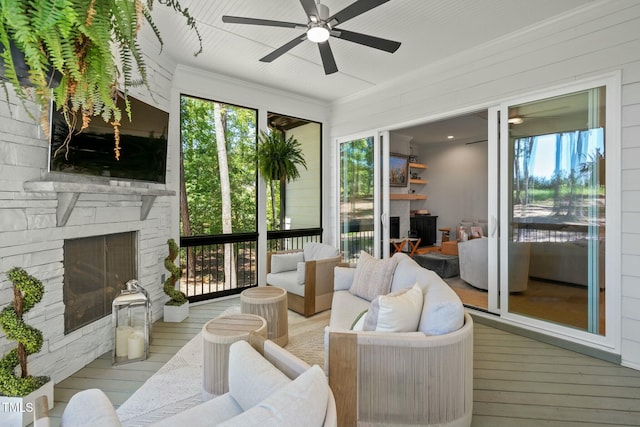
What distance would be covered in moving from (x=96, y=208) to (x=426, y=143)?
8.62 meters

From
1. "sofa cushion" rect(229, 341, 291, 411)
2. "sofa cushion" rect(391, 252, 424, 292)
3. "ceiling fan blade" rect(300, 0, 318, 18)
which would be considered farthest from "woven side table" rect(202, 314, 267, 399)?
"ceiling fan blade" rect(300, 0, 318, 18)

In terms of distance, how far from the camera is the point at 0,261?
2.07 m

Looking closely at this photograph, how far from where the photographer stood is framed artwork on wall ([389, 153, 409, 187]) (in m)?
7.98

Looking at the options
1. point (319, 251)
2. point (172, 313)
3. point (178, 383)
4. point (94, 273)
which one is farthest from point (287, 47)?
point (172, 313)

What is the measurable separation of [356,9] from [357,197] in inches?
134

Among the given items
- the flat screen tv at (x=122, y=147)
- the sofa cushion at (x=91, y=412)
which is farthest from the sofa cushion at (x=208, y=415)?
the flat screen tv at (x=122, y=147)

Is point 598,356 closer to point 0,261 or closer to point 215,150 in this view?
point 0,261

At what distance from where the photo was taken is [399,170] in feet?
26.9

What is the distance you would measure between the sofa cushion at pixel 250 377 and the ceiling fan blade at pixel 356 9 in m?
2.34

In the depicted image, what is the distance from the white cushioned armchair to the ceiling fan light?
234 cm

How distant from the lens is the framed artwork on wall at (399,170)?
7983 millimetres

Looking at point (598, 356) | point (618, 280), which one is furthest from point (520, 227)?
point (598, 356)

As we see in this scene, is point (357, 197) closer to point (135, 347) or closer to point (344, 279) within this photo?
point (344, 279)

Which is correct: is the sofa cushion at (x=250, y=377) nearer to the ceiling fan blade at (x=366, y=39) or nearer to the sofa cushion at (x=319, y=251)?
the ceiling fan blade at (x=366, y=39)
